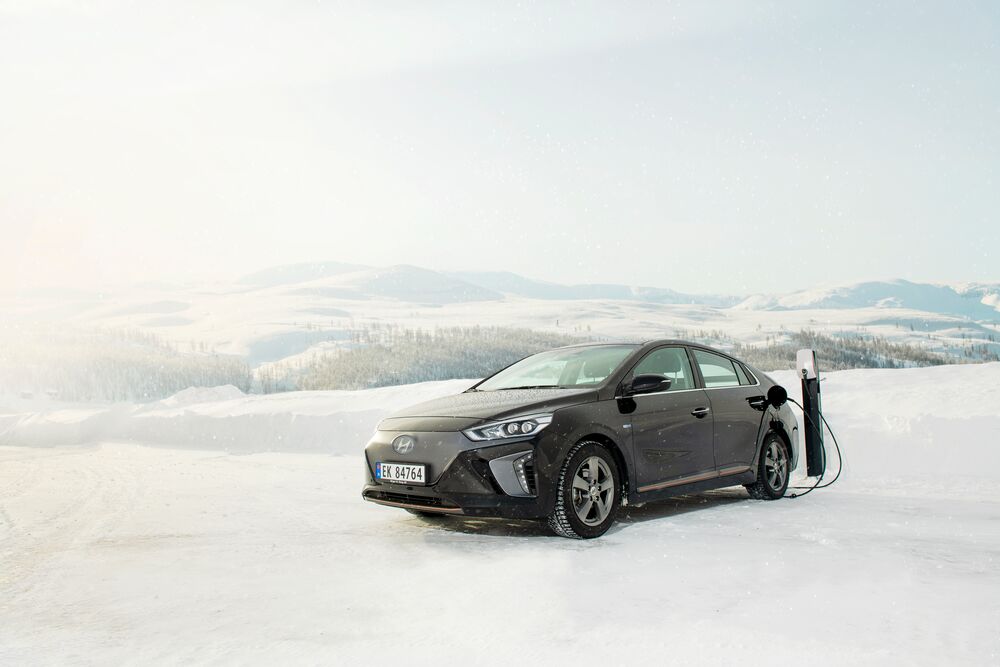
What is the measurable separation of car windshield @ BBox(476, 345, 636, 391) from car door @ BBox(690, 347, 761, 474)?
3.14 feet

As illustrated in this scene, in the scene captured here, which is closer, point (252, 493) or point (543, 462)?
point (543, 462)

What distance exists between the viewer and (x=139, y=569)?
5.79 m

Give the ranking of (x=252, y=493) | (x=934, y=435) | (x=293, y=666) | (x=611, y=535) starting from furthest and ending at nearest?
(x=934, y=435) < (x=252, y=493) < (x=611, y=535) < (x=293, y=666)

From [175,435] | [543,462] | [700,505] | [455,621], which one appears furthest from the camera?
[175,435]

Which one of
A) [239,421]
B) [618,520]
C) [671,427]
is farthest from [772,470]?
[239,421]

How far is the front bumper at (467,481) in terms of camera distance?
6.17m

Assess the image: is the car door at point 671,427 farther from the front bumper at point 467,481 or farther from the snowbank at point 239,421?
the snowbank at point 239,421

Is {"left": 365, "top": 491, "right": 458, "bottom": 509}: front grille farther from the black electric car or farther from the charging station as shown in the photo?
the charging station

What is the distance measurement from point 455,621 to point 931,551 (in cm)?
357

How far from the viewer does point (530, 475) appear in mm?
6191

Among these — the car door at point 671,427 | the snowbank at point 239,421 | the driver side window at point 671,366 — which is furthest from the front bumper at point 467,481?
the snowbank at point 239,421

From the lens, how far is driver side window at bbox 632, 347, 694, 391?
756 centimetres

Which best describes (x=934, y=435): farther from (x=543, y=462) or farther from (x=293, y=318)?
(x=293, y=318)

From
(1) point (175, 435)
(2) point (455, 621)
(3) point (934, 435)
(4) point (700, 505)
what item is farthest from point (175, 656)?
(1) point (175, 435)
